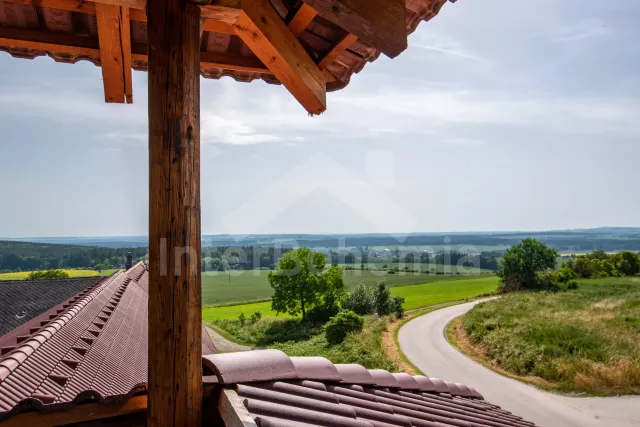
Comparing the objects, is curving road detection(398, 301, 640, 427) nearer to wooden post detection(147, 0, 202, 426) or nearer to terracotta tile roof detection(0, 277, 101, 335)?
terracotta tile roof detection(0, 277, 101, 335)

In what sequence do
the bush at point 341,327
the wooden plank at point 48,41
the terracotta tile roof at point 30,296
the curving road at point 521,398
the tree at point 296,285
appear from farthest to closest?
1. the tree at point 296,285
2. the bush at point 341,327
3. the curving road at point 521,398
4. the terracotta tile roof at point 30,296
5. the wooden plank at point 48,41

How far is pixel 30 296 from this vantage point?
7805 mm

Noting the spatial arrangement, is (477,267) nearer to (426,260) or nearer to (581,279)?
(426,260)

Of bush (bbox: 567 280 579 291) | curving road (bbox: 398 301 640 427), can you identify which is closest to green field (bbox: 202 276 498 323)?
bush (bbox: 567 280 579 291)

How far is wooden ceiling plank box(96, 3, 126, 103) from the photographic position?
1.87 meters

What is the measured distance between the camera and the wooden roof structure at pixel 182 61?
1302 mm

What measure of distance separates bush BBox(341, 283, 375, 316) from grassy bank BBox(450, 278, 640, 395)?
678 cm

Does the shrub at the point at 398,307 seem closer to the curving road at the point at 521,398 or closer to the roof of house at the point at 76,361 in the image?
the curving road at the point at 521,398

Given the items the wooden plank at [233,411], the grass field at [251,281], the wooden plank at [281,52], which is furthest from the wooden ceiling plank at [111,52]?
the grass field at [251,281]

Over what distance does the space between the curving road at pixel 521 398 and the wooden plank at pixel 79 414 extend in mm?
12151

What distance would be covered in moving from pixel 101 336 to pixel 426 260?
195 ft

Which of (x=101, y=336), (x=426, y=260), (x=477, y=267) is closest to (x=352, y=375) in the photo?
(x=101, y=336)

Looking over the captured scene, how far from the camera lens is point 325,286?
33.2 meters

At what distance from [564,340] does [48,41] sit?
66.0ft
